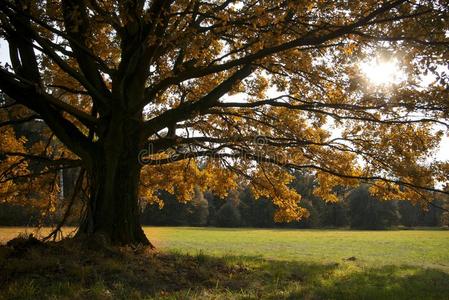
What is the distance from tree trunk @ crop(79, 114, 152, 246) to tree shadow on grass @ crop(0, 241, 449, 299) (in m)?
0.90

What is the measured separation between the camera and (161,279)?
25.7 ft

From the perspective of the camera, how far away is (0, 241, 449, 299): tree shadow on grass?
21.7ft

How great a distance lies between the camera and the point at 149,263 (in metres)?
8.83

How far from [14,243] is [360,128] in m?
10.0

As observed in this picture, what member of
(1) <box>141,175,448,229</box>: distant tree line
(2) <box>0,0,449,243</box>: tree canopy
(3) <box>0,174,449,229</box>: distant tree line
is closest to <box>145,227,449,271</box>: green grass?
(2) <box>0,0,449,243</box>: tree canopy

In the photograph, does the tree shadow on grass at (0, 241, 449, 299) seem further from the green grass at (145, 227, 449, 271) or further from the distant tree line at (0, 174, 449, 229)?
the distant tree line at (0, 174, 449, 229)

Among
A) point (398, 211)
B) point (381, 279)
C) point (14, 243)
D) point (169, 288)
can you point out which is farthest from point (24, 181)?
Answer: point (398, 211)

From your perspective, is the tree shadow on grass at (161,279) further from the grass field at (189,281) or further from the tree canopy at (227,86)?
the tree canopy at (227,86)

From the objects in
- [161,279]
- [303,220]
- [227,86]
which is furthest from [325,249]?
[303,220]

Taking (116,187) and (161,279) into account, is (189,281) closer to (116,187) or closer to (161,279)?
(161,279)

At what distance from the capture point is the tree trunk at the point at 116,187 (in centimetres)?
1059

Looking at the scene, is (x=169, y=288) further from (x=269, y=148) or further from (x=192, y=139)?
(x=269, y=148)

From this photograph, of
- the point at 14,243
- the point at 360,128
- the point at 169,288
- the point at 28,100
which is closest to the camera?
the point at 169,288

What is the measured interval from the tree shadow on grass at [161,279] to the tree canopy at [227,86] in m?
2.00
